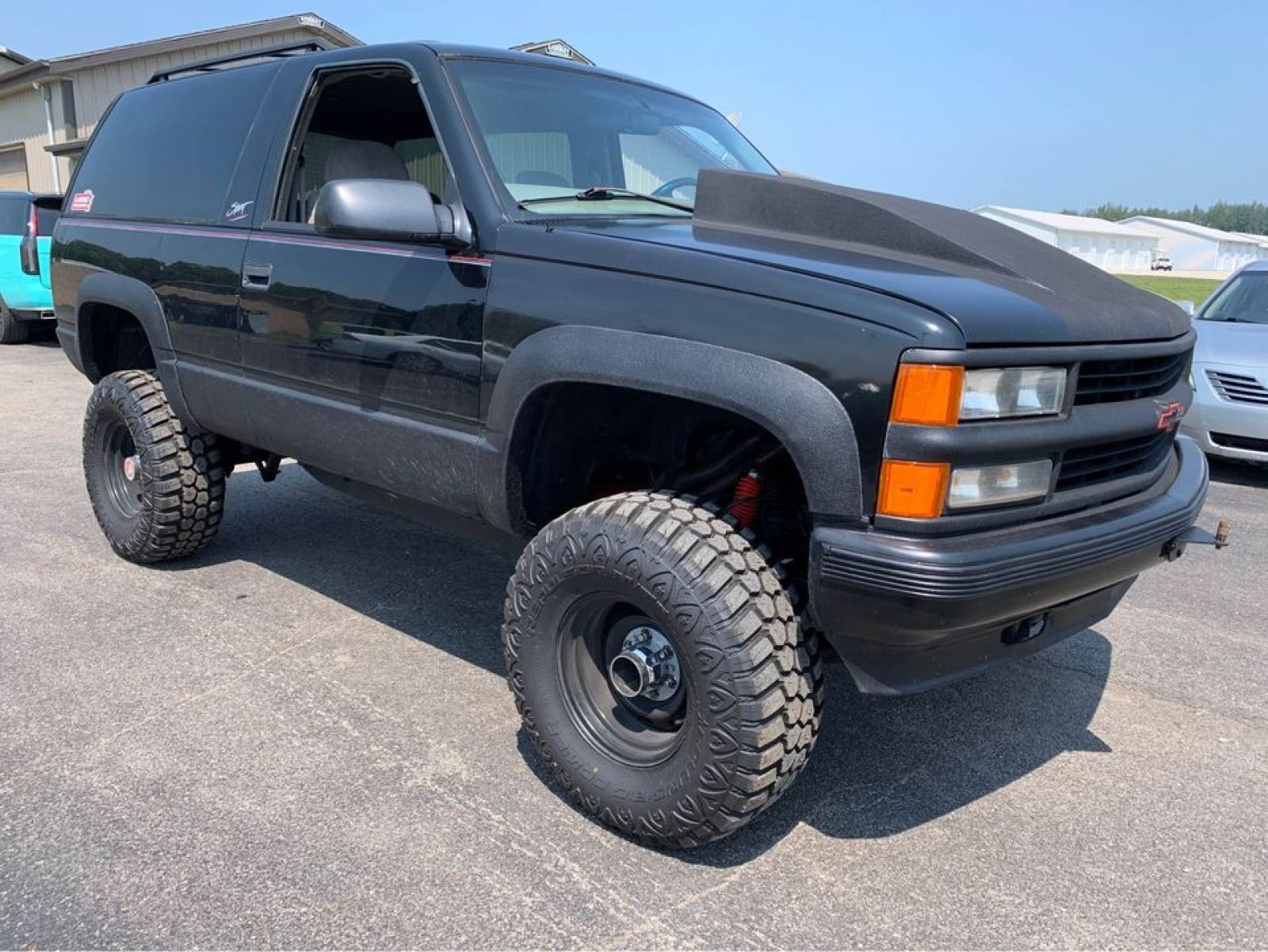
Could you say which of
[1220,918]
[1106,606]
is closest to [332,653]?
[1106,606]

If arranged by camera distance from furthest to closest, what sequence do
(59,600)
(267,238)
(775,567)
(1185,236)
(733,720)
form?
(1185,236) → (59,600) → (267,238) → (775,567) → (733,720)

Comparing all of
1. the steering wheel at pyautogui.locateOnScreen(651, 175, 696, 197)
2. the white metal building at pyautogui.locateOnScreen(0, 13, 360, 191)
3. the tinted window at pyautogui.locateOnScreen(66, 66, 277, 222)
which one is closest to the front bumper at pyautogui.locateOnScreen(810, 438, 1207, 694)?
the steering wheel at pyautogui.locateOnScreen(651, 175, 696, 197)

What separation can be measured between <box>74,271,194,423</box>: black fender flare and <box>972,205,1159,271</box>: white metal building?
6735 centimetres

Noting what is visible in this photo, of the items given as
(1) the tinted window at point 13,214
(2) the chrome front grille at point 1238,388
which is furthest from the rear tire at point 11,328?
(2) the chrome front grille at point 1238,388

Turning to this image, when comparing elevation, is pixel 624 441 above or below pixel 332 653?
above

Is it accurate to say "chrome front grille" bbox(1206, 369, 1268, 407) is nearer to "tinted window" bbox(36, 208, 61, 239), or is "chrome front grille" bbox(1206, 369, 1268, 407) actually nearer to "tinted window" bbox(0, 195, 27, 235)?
"tinted window" bbox(36, 208, 61, 239)

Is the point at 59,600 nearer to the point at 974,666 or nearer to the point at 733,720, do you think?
the point at 733,720

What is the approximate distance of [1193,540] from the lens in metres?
2.88

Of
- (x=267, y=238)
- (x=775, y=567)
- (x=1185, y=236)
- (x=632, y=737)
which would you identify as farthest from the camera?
(x=1185, y=236)

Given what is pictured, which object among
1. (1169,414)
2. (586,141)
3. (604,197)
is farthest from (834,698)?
(586,141)

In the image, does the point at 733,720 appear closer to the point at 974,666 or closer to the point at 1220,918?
the point at 974,666

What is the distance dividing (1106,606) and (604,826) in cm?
146

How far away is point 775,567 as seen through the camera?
97.4 inches

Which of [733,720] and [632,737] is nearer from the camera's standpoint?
[733,720]
